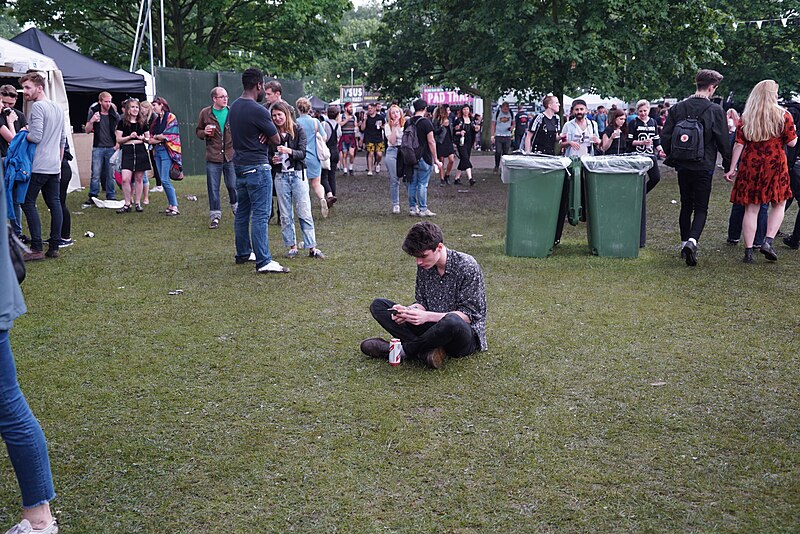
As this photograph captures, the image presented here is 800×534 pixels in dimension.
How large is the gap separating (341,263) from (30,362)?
4110 mm

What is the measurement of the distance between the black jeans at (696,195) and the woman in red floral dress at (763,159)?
35cm

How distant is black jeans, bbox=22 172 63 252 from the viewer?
8.84m

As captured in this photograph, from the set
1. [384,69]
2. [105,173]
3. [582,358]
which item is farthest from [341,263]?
[384,69]

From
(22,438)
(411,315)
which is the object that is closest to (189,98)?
(411,315)

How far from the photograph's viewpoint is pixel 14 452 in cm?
325

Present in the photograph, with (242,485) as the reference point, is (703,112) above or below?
above

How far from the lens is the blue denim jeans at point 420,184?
41.9 ft

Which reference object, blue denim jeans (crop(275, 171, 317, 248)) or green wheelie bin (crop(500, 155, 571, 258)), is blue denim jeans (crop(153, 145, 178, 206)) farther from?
green wheelie bin (crop(500, 155, 571, 258))

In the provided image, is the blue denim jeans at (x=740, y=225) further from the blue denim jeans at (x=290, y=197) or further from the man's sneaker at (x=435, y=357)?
the man's sneaker at (x=435, y=357)

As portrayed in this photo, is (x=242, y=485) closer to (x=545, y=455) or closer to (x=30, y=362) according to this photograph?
(x=545, y=455)

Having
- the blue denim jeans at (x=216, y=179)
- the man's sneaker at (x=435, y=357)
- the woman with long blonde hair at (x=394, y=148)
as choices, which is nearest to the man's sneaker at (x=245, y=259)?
the blue denim jeans at (x=216, y=179)

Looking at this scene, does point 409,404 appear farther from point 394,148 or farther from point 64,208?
point 394,148

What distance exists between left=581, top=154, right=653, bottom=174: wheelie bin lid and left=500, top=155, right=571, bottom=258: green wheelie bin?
28cm

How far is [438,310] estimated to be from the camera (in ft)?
18.1
